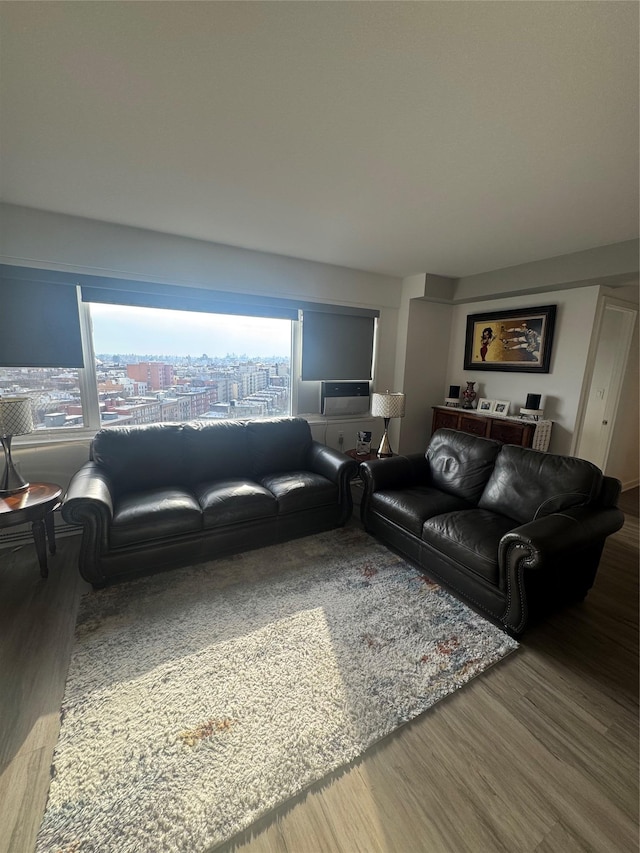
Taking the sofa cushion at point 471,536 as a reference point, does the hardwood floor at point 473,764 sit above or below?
below

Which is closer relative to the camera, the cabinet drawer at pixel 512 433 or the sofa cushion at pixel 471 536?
the sofa cushion at pixel 471 536

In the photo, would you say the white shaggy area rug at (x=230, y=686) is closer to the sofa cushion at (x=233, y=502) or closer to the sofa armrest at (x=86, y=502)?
the sofa cushion at (x=233, y=502)

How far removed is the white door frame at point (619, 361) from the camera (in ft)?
10.9

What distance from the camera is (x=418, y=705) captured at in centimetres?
155

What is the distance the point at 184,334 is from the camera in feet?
11.1

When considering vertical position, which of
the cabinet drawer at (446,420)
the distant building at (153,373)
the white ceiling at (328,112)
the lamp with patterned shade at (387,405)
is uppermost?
the white ceiling at (328,112)

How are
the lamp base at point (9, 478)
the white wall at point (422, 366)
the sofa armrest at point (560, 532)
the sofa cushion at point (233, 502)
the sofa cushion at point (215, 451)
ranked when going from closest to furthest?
1. the sofa armrest at point (560, 532)
2. the lamp base at point (9, 478)
3. the sofa cushion at point (233, 502)
4. the sofa cushion at point (215, 451)
5. the white wall at point (422, 366)

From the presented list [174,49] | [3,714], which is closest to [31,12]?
[174,49]

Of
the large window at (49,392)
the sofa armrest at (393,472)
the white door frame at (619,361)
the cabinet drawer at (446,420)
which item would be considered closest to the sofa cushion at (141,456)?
the large window at (49,392)

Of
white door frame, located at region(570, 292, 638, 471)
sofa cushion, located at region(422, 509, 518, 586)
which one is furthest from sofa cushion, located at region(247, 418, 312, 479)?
white door frame, located at region(570, 292, 638, 471)

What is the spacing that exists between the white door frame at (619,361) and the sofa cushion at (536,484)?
1359mm

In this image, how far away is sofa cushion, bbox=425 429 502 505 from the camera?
2.76 m

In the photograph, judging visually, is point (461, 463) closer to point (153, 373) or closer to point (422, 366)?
point (422, 366)

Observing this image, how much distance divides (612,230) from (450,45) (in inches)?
87.2
